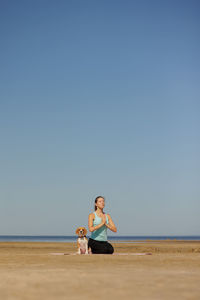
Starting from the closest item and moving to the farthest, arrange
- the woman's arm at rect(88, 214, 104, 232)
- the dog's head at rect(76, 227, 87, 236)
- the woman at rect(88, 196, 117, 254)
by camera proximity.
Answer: the woman's arm at rect(88, 214, 104, 232) → the woman at rect(88, 196, 117, 254) → the dog's head at rect(76, 227, 87, 236)

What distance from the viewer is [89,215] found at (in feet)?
38.8

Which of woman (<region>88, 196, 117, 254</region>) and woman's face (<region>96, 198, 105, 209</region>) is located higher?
woman's face (<region>96, 198, 105, 209</region>)

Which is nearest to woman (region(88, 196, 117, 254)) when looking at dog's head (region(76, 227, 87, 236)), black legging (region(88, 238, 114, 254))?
black legging (region(88, 238, 114, 254))

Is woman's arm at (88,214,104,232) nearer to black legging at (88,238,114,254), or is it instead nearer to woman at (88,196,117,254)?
woman at (88,196,117,254)

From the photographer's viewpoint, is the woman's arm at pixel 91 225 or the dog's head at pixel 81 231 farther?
the dog's head at pixel 81 231

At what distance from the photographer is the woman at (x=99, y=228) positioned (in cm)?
1179

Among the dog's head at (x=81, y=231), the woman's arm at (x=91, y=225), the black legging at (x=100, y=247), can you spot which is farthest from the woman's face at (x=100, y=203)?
the dog's head at (x=81, y=231)

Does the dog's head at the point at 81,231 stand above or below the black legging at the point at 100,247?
above

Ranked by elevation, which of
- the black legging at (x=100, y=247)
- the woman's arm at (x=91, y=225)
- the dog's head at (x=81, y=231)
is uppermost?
the woman's arm at (x=91, y=225)

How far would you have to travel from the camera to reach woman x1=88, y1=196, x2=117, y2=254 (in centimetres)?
1179

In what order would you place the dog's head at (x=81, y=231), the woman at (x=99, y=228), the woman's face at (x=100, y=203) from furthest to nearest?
the dog's head at (x=81, y=231)
the woman's face at (x=100, y=203)
the woman at (x=99, y=228)

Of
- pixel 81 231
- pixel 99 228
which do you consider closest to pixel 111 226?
pixel 99 228

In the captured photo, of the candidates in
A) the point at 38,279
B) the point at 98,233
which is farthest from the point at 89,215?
the point at 38,279

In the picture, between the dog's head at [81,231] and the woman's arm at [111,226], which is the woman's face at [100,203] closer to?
the woman's arm at [111,226]
